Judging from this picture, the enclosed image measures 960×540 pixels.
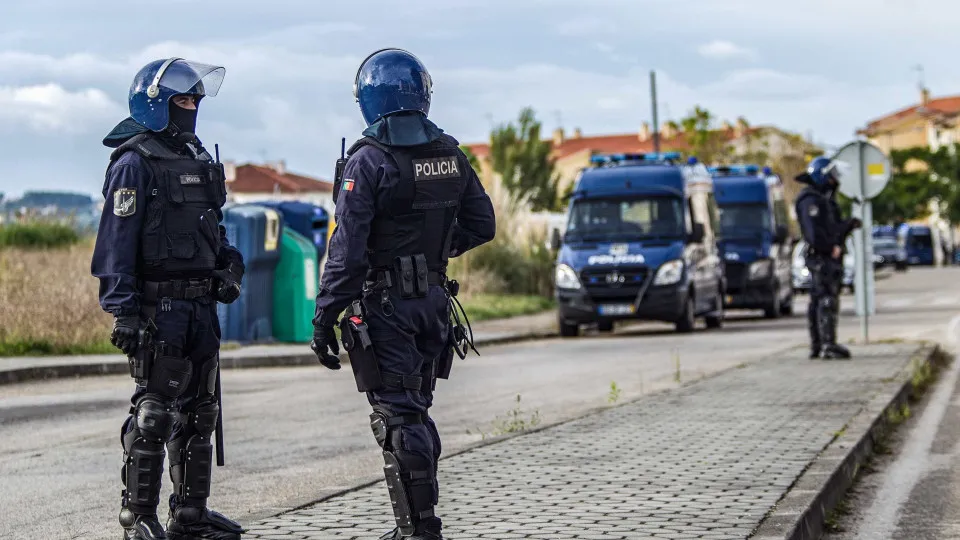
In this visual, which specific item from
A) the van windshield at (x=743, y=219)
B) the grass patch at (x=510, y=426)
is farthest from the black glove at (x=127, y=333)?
the van windshield at (x=743, y=219)

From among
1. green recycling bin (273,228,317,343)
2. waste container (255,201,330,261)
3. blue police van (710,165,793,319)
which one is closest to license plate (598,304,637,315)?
waste container (255,201,330,261)

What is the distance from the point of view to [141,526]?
229 inches

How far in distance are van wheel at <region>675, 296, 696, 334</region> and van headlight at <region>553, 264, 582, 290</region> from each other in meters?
1.70

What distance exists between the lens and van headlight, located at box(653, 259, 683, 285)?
74.7 feet

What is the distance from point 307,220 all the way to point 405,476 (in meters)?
16.7

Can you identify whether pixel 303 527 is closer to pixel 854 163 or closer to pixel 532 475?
pixel 532 475

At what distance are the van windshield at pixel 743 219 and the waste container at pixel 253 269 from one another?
11306 millimetres

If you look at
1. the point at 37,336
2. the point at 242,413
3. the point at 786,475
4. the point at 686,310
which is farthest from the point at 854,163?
the point at 786,475

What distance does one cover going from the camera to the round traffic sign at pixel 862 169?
1805 cm

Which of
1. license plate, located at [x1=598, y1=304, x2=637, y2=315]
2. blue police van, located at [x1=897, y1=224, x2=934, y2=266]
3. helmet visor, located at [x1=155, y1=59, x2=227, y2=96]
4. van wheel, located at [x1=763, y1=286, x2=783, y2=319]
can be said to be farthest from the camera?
blue police van, located at [x1=897, y1=224, x2=934, y2=266]

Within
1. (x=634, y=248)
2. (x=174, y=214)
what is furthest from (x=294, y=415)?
(x=634, y=248)

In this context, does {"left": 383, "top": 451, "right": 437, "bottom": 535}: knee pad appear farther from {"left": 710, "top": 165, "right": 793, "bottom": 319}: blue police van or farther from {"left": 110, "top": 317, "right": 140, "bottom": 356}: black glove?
{"left": 710, "top": 165, "right": 793, "bottom": 319}: blue police van

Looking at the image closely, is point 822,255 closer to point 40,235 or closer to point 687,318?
point 687,318

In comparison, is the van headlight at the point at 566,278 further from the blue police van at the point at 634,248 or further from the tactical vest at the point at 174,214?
the tactical vest at the point at 174,214
